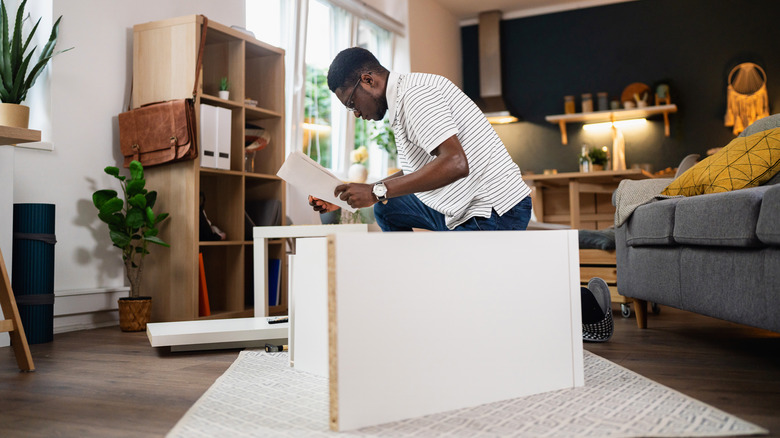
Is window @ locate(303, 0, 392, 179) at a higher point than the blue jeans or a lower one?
higher

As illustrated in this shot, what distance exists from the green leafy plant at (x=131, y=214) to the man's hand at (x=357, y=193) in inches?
60.2

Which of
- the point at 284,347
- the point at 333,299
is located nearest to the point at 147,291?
the point at 284,347

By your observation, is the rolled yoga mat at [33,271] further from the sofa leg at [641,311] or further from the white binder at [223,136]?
the sofa leg at [641,311]

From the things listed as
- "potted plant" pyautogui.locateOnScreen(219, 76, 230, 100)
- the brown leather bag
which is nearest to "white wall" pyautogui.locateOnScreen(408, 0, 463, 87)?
"potted plant" pyautogui.locateOnScreen(219, 76, 230, 100)

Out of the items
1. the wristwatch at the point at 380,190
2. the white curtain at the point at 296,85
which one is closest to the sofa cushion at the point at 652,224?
the wristwatch at the point at 380,190

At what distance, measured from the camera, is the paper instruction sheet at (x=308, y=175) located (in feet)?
5.76

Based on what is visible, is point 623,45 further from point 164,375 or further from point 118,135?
point 164,375

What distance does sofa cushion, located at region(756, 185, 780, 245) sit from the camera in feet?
5.11

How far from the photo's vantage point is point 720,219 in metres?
1.86

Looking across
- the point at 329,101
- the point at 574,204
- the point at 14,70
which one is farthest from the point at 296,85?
the point at 574,204

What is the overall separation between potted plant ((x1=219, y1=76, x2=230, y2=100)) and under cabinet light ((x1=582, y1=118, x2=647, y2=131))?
419cm

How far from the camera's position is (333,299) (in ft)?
4.11

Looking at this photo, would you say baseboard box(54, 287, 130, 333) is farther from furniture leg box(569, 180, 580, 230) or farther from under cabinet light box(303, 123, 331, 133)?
furniture leg box(569, 180, 580, 230)

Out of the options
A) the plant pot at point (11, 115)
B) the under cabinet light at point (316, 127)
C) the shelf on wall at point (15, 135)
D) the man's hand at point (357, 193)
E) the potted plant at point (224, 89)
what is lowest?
the man's hand at point (357, 193)
